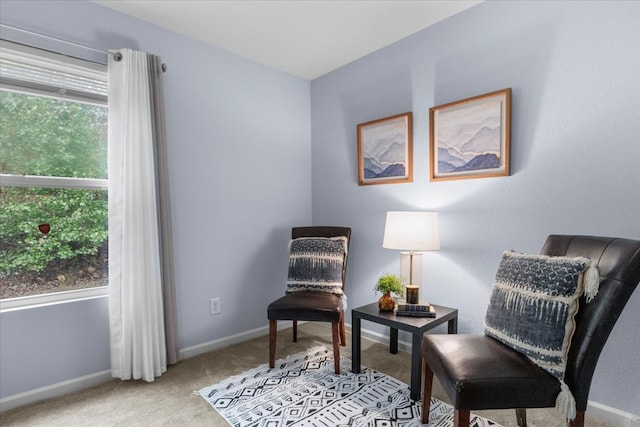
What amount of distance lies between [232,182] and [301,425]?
1841 millimetres

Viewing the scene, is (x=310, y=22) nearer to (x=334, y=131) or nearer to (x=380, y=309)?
(x=334, y=131)

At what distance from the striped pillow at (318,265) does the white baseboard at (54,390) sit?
4.38 ft

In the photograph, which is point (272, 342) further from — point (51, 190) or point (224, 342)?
point (51, 190)

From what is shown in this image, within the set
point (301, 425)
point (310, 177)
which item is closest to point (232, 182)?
point (310, 177)

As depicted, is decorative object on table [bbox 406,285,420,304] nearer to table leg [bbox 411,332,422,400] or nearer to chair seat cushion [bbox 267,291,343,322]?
table leg [bbox 411,332,422,400]

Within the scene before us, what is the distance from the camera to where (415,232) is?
219 cm

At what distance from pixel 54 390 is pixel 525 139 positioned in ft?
10.3

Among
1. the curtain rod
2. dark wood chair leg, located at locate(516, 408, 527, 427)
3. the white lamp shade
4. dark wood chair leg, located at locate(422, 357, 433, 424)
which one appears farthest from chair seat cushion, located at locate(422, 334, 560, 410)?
the curtain rod

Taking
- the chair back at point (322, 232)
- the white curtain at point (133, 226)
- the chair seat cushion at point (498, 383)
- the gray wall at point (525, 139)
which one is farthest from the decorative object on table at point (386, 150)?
the white curtain at point (133, 226)

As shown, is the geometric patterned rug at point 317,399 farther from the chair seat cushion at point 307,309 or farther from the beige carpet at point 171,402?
the chair seat cushion at point 307,309

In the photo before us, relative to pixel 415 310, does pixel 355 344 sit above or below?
below

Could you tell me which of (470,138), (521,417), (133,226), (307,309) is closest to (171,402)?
(307,309)

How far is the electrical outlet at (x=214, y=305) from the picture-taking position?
2691 millimetres

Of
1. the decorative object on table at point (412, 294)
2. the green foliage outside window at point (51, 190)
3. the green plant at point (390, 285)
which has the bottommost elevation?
the decorative object on table at point (412, 294)
